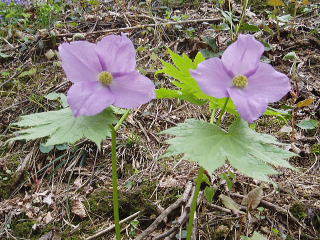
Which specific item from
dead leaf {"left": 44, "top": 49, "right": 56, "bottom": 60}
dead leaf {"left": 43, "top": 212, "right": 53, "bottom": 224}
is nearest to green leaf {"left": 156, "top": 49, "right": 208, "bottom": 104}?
dead leaf {"left": 43, "top": 212, "right": 53, "bottom": 224}

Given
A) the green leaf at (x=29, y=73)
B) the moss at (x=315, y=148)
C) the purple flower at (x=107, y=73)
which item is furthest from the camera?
the green leaf at (x=29, y=73)

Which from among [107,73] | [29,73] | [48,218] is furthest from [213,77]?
[29,73]

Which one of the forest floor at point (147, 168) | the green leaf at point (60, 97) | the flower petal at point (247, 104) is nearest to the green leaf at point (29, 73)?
the forest floor at point (147, 168)

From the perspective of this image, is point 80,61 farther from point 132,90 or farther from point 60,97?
point 60,97

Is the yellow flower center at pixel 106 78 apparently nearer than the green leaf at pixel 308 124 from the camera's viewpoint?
Yes

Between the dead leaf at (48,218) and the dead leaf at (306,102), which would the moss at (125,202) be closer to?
the dead leaf at (48,218)

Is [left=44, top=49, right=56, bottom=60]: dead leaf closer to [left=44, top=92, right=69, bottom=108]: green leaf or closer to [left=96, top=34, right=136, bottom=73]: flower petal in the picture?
[left=44, top=92, right=69, bottom=108]: green leaf

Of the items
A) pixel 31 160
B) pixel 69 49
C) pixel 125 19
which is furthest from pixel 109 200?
pixel 125 19
